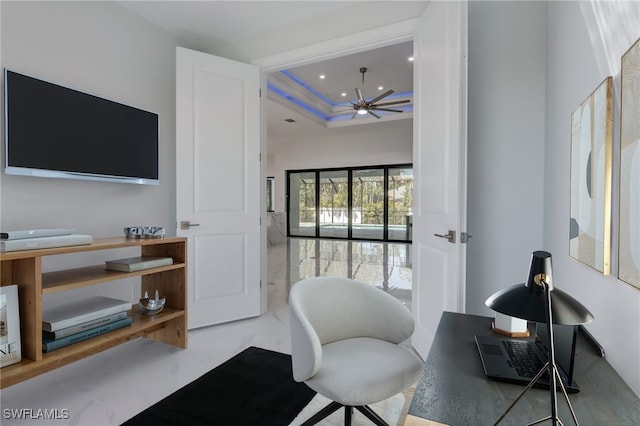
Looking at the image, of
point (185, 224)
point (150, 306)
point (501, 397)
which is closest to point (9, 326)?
point (150, 306)

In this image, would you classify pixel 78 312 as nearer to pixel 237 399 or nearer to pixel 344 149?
pixel 237 399

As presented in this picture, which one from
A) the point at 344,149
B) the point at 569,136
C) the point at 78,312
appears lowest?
the point at 78,312

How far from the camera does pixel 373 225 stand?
9.43 m

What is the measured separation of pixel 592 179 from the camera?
4.00ft

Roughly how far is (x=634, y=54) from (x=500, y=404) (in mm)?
1025

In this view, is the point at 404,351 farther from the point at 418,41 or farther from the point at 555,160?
the point at 418,41

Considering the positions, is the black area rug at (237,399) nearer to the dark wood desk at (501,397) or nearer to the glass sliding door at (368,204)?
the dark wood desk at (501,397)

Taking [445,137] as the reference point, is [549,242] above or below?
below

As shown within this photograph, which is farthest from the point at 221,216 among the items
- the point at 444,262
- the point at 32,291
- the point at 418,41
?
the point at 418,41

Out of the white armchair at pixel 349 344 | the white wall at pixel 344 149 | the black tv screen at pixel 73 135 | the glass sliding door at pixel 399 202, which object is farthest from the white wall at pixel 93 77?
the glass sliding door at pixel 399 202

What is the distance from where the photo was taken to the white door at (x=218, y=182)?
9.36ft

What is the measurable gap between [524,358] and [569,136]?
1229 mm

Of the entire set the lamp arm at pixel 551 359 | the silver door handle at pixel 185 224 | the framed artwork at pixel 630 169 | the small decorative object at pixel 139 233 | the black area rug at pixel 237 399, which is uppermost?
the framed artwork at pixel 630 169

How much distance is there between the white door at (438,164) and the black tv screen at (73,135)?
223 centimetres
